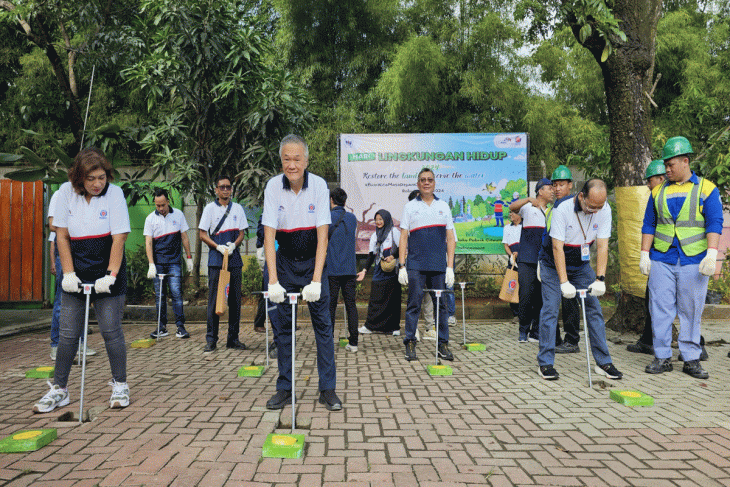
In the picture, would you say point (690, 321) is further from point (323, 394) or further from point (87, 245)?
point (87, 245)

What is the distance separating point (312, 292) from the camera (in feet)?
12.6

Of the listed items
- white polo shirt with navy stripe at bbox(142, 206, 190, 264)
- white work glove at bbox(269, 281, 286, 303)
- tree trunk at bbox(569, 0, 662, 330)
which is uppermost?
tree trunk at bbox(569, 0, 662, 330)

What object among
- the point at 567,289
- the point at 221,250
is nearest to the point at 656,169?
the point at 567,289

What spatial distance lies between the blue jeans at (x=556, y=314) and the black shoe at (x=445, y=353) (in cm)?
104

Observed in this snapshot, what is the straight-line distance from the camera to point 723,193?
7.32 m

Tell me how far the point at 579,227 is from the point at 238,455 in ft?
12.3

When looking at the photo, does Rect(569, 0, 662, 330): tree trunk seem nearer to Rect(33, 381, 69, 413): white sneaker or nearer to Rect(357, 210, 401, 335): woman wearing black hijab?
Rect(357, 210, 401, 335): woman wearing black hijab

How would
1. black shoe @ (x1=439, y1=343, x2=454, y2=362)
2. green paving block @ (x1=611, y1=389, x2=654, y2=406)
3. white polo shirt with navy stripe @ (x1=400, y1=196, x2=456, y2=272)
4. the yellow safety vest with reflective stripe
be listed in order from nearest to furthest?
green paving block @ (x1=611, y1=389, x2=654, y2=406) < the yellow safety vest with reflective stripe < white polo shirt with navy stripe @ (x1=400, y1=196, x2=456, y2=272) < black shoe @ (x1=439, y1=343, x2=454, y2=362)

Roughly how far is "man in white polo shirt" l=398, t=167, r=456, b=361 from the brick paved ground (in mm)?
543

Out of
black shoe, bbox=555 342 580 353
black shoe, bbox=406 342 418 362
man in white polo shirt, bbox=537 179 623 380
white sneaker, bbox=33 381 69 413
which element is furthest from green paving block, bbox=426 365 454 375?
white sneaker, bbox=33 381 69 413

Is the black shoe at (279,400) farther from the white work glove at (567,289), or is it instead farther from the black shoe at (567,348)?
the black shoe at (567,348)

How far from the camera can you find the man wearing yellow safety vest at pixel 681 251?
5086 mm

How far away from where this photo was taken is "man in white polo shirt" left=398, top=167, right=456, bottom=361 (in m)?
5.73

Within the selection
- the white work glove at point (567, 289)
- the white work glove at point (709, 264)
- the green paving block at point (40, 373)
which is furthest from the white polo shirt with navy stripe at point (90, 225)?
the white work glove at point (709, 264)
